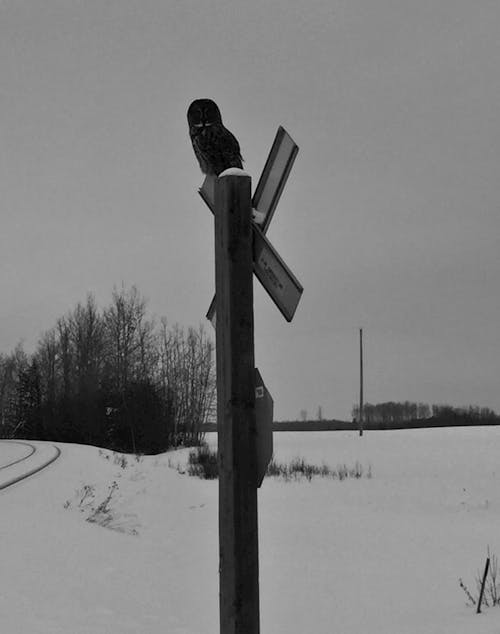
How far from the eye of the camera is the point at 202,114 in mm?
3717

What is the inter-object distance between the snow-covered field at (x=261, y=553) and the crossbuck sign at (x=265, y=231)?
369cm

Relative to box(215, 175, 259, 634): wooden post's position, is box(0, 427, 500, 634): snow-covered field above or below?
below

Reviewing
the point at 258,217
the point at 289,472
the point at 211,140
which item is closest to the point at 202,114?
the point at 211,140

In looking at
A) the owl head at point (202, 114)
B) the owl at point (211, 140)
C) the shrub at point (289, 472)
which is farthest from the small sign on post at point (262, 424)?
the shrub at point (289, 472)

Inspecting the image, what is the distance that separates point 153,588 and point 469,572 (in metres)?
4.43

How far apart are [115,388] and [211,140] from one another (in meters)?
39.3

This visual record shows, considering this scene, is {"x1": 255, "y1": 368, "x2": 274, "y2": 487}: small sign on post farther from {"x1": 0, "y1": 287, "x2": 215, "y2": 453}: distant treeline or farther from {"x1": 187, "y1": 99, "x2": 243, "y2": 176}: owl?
{"x1": 0, "y1": 287, "x2": 215, "y2": 453}: distant treeline

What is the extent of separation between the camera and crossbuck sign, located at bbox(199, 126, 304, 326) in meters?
3.04

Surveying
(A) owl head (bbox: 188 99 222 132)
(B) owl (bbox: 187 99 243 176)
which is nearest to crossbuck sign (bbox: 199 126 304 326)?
(B) owl (bbox: 187 99 243 176)

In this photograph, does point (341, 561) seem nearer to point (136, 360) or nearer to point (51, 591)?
point (51, 591)

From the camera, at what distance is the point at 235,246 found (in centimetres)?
305

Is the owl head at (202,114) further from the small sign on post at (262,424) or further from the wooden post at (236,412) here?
the small sign on post at (262,424)

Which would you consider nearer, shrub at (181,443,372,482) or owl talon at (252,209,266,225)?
owl talon at (252,209,266,225)

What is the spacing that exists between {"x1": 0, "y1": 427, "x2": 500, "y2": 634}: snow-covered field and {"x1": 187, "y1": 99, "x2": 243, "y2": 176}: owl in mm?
3741
